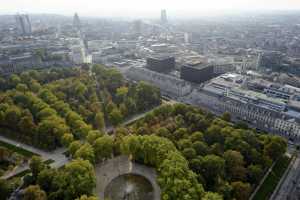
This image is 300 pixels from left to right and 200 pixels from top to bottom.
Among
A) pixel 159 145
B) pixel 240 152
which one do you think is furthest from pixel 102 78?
pixel 240 152

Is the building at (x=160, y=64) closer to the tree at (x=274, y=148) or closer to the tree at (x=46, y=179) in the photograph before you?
the tree at (x=274, y=148)

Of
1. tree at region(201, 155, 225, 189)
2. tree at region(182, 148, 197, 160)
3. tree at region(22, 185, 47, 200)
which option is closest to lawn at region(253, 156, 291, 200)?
tree at region(201, 155, 225, 189)

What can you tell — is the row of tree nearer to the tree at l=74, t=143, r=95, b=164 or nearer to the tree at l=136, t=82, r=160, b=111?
the tree at l=74, t=143, r=95, b=164

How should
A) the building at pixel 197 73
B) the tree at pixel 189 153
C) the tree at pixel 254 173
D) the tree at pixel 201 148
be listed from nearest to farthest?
1. the tree at pixel 254 173
2. the tree at pixel 189 153
3. the tree at pixel 201 148
4. the building at pixel 197 73

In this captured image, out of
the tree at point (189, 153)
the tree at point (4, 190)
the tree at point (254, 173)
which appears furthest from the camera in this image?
the tree at point (189, 153)

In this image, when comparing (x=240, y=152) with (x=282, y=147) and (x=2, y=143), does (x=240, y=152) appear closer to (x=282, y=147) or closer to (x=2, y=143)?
(x=282, y=147)

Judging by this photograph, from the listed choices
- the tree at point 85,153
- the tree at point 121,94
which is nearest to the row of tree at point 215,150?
the tree at point 85,153
